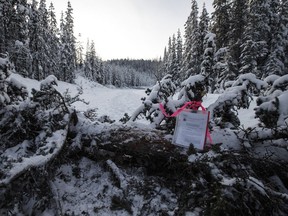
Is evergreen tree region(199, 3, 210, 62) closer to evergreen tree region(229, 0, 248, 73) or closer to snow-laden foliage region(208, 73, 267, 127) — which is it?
evergreen tree region(229, 0, 248, 73)

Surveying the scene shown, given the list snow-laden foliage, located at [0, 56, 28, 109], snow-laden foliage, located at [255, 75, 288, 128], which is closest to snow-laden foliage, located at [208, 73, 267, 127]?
snow-laden foliage, located at [255, 75, 288, 128]

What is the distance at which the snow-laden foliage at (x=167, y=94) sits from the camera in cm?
351

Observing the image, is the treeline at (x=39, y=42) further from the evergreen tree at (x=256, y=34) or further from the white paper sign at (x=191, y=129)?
the evergreen tree at (x=256, y=34)

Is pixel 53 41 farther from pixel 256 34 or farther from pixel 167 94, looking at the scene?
pixel 167 94

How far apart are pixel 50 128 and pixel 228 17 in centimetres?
2630

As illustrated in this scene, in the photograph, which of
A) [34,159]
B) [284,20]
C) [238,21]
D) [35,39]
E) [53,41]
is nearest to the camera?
[34,159]

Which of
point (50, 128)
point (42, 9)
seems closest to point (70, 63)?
point (42, 9)

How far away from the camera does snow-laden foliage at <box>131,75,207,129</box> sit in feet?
11.5

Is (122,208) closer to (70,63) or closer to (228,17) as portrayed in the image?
(228,17)

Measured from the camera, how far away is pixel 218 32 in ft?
79.4

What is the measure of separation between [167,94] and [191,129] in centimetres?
161

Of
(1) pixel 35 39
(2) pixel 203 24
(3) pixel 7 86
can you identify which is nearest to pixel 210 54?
(3) pixel 7 86

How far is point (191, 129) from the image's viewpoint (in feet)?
9.01

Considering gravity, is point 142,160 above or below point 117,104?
above
